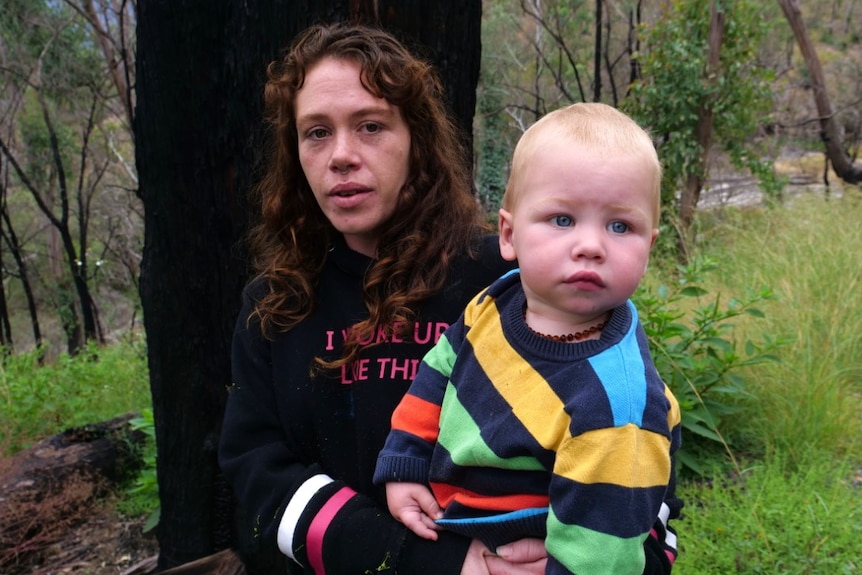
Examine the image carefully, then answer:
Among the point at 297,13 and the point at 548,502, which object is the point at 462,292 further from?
the point at 297,13

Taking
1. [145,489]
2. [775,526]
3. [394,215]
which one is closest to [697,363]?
[775,526]

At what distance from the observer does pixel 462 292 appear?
1676mm

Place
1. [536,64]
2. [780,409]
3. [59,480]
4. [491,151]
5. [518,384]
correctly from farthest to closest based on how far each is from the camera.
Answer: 1. [536,64]
2. [491,151]
3. [59,480]
4. [780,409]
5. [518,384]

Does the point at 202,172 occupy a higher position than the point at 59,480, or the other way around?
the point at 202,172

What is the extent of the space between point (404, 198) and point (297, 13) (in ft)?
2.93

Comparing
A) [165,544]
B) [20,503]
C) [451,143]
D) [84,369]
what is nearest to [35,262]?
[84,369]

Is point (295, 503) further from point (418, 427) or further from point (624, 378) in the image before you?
point (624, 378)

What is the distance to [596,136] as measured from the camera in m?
1.16

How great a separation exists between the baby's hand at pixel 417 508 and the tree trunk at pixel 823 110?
10.9 meters

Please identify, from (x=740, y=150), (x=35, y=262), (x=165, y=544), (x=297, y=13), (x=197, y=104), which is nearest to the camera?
(x=297, y=13)

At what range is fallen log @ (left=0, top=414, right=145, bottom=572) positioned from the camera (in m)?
3.76

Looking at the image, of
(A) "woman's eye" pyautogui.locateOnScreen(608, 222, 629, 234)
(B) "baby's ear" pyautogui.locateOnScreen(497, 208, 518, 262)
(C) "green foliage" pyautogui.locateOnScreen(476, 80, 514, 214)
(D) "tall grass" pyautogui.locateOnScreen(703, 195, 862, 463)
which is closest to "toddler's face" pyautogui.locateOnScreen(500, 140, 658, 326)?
(A) "woman's eye" pyautogui.locateOnScreen(608, 222, 629, 234)

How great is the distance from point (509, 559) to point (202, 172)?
186 cm

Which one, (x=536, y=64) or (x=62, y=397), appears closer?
(x=62, y=397)
